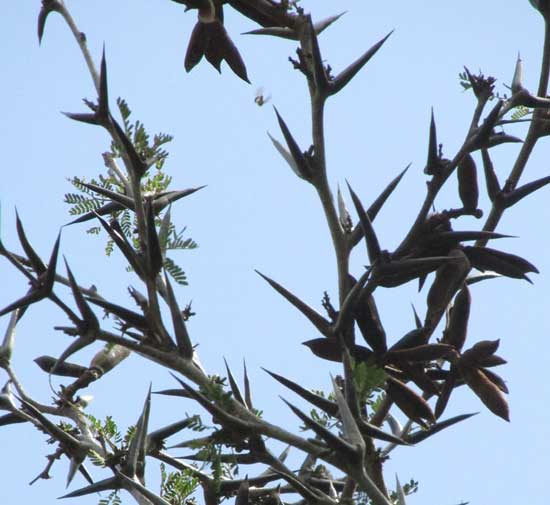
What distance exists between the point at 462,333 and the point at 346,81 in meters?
0.71

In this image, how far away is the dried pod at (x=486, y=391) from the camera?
227 cm

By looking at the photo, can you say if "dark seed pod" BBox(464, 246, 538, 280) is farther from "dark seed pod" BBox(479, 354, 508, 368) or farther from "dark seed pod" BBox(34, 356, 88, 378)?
"dark seed pod" BBox(34, 356, 88, 378)

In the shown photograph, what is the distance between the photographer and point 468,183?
98.5 inches

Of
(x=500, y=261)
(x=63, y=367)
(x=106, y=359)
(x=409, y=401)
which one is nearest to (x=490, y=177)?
(x=500, y=261)

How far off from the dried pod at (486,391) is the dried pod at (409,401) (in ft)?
0.44

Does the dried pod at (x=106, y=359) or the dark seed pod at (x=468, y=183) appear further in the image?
the dried pod at (x=106, y=359)

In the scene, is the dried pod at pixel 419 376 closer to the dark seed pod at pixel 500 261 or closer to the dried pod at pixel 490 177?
the dark seed pod at pixel 500 261

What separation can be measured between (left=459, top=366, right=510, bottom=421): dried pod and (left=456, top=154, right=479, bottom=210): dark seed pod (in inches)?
18.6

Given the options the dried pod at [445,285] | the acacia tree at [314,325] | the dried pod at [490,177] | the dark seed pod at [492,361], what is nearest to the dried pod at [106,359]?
the acacia tree at [314,325]

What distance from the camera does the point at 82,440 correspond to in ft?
8.41

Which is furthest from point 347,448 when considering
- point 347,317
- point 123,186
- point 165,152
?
point 123,186

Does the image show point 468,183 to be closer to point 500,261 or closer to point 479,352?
point 500,261

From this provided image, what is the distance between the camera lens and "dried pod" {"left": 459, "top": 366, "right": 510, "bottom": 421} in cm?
227

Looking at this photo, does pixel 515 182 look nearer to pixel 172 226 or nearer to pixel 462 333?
pixel 462 333
